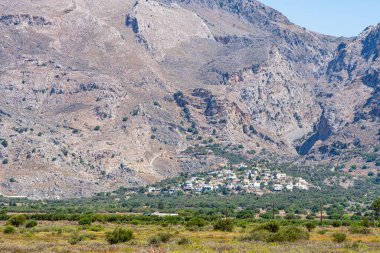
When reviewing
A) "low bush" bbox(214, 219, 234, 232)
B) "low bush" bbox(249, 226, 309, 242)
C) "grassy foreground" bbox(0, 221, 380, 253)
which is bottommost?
"grassy foreground" bbox(0, 221, 380, 253)

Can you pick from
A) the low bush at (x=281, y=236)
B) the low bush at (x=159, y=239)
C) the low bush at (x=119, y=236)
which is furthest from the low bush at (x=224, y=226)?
the low bush at (x=119, y=236)

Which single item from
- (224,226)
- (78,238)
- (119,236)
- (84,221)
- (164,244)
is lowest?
(164,244)

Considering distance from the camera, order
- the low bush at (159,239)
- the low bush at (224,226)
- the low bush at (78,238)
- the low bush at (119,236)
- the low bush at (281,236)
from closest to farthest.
→ 1. the low bush at (159,239)
2. the low bush at (78,238)
3. the low bush at (119,236)
4. the low bush at (281,236)
5. the low bush at (224,226)

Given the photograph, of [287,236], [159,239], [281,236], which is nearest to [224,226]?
[287,236]

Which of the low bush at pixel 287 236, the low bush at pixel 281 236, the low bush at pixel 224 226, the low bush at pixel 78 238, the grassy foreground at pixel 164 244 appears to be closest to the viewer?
the grassy foreground at pixel 164 244

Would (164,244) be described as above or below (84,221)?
below

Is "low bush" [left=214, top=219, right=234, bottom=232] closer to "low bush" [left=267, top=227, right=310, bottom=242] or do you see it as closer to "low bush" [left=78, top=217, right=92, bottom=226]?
"low bush" [left=267, top=227, right=310, bottom=242]

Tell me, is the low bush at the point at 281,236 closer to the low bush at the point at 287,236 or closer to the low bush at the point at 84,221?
the low bush at the point at 287,236

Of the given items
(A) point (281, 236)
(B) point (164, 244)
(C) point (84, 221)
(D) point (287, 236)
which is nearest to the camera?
(B) point (164, 244)

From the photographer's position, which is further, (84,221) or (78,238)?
(84,221)

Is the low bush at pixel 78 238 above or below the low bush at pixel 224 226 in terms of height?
below

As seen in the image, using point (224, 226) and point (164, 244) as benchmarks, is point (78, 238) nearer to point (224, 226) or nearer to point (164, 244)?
point (164, 244)

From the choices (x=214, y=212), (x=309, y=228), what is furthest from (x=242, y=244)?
(x=214, y=212)


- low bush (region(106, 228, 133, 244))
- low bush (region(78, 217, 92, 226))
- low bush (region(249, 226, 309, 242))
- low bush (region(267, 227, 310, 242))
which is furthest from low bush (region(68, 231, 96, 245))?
low bush (region(78, 217, 92, 226))
